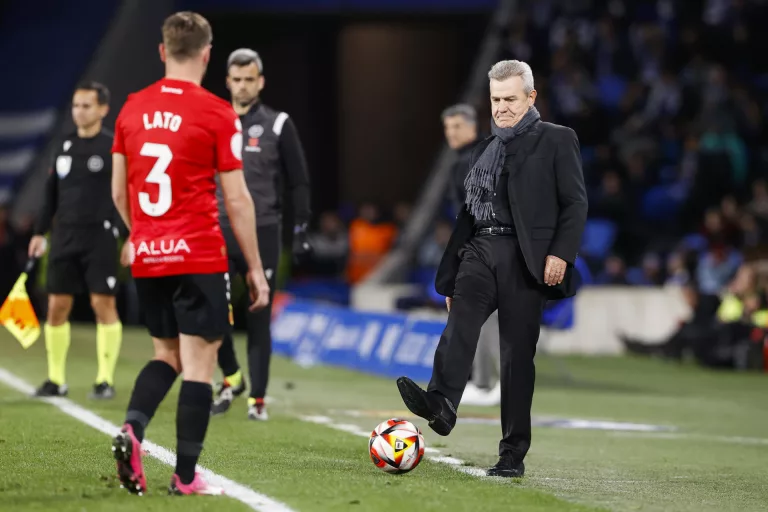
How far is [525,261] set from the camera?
7.36m

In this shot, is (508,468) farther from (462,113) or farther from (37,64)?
(37,64)

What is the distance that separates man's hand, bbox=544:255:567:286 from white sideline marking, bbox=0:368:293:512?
74.2 inches

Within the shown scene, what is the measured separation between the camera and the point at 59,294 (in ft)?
36.0

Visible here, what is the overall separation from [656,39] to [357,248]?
5818mm

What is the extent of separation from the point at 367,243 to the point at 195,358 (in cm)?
A: 1769

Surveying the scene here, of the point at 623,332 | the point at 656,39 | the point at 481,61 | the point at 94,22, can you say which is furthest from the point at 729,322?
the point at 94,22

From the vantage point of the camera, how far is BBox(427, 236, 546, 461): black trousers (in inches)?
291

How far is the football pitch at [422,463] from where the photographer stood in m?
6.37

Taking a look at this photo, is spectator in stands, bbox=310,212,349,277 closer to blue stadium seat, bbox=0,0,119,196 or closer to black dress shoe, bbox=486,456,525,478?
blue stadium seat, bbox=0,0,119,196

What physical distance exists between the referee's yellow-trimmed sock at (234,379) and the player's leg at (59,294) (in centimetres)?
143

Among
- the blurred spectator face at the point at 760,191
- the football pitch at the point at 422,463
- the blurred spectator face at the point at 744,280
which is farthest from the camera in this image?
the blurred spectator face at the point at 760,191

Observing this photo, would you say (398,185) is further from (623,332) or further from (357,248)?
(623,332)

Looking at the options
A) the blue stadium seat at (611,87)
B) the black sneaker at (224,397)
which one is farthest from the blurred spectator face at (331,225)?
the black sneaker at (224,397)

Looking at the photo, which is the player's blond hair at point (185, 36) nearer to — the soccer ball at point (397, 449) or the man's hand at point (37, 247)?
the soccer ball at point (397, 449)
